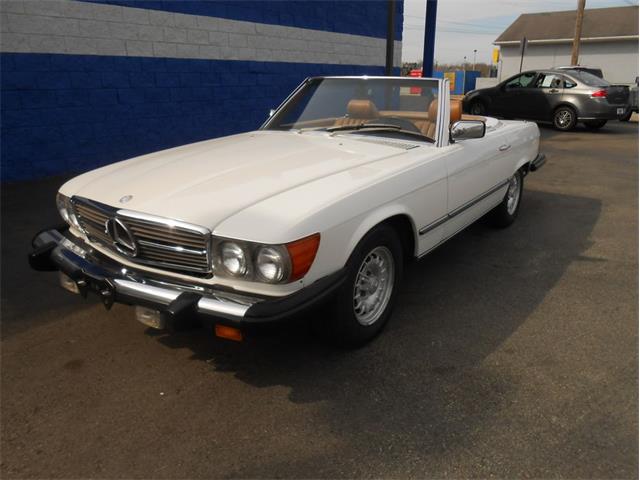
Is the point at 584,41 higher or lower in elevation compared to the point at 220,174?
higher

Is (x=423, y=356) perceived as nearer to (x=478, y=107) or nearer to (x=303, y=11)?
(x=303, y=11)

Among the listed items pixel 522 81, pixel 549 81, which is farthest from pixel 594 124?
pixel 522 81

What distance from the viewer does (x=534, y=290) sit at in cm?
395

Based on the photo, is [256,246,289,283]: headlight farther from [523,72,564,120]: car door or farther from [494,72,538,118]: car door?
[494,72,538,118]: car door

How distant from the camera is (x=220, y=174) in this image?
9.57 feet

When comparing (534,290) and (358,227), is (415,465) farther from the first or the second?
(534,290)

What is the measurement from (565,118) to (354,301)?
13.6 metres

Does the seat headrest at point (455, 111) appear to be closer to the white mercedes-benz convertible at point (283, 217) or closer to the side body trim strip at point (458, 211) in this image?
the white mercedes-benz convertible at point (283, 217)

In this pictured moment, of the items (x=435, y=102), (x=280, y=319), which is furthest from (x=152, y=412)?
(x=435, y=102)

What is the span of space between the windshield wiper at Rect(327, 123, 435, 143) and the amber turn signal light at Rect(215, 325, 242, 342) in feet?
6.90

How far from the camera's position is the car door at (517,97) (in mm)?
14688

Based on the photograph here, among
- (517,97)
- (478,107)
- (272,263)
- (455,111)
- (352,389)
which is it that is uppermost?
(455,111)

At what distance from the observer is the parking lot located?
2.24m

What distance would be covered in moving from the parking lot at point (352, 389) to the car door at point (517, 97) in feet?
38.8
